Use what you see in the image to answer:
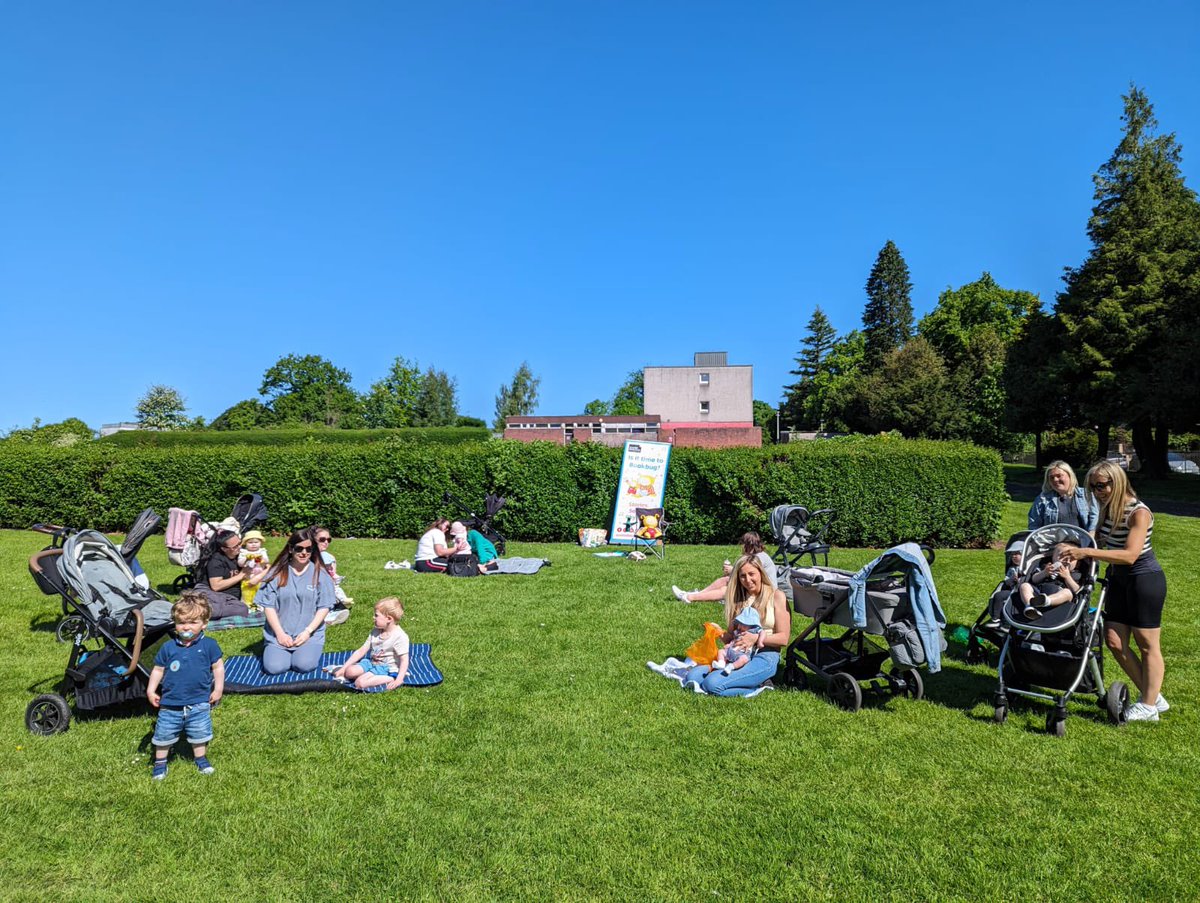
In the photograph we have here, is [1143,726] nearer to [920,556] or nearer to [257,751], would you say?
[920,556]

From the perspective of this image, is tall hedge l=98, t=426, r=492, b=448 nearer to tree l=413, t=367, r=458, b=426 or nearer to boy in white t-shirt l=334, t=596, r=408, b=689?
tree l=413, t=367, r=458, b=426

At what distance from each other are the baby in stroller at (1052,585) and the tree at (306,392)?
75.8 m

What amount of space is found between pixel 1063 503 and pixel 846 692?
9.66ft

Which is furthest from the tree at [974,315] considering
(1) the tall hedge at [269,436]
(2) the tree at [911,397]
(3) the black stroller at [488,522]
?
(3) the black stroller at [488,522]

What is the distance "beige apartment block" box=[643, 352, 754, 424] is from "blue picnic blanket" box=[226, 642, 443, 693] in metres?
58.4

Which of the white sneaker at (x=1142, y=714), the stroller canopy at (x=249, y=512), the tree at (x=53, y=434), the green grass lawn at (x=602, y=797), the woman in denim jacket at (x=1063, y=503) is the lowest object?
the green grass lawn at (x=602, y=797)

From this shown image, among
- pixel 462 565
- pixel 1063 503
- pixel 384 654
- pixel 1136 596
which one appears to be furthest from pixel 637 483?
pixel 1136 596

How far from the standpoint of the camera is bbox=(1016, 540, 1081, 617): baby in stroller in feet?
17.3

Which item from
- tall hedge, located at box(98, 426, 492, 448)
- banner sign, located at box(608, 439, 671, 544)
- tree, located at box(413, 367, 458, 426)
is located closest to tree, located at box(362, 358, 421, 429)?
tree, located at box(413, 367, 458, 426)

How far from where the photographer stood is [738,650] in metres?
6.05

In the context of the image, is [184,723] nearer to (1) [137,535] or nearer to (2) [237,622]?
(1) [137,535]

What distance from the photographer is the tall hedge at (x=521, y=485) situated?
1430 centimetres

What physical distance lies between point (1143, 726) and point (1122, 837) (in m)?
1.82

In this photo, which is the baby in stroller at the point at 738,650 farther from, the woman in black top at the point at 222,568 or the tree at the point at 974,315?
the tree at the point at 974,315
